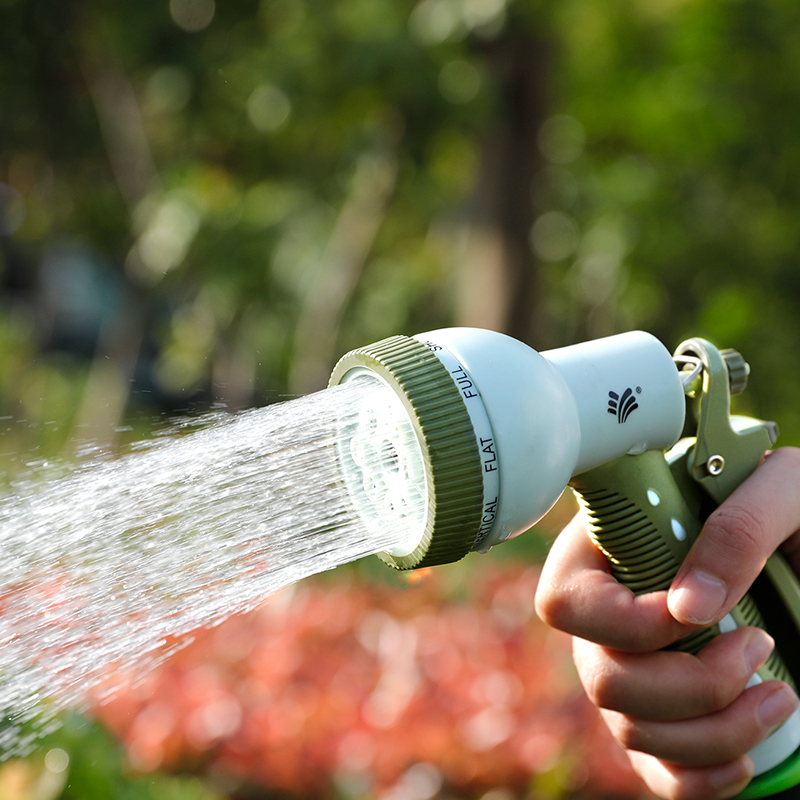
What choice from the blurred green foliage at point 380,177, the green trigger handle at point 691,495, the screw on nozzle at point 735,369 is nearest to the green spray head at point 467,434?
the green trigger handle at point 691,495

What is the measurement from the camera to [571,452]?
964 mm

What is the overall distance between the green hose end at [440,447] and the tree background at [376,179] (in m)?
2.81

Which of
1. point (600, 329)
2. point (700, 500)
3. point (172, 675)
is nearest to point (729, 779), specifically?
point (700, 500)

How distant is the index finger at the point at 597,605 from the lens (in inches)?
43.1

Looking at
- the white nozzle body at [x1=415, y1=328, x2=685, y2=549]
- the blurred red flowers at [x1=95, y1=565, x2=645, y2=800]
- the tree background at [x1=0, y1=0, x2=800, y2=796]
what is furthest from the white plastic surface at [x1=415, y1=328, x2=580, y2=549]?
the tree background at [x1=0, y1=0, x2=800, y2=796]

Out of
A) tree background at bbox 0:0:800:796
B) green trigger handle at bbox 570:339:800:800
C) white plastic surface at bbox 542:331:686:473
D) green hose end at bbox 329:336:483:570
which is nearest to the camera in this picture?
green hose end at bbox 329:336:483:570

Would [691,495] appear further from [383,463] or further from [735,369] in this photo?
[383,463]

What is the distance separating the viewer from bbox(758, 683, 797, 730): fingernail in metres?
1.14

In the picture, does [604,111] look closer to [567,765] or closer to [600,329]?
[600,329]

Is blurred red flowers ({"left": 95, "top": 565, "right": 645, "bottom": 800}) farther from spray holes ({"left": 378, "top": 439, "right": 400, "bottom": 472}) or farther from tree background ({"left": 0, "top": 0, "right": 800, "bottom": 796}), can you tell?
tree background ({"left": 0, "top": 0, "right": 800, "bottom": 796})

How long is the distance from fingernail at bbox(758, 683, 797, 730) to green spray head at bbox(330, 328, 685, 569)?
46 cm

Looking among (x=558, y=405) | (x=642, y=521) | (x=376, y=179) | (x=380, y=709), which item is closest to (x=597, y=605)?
(x=642, y=521)

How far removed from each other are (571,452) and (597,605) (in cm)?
28

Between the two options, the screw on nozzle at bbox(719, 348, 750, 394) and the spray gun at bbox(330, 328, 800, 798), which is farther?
the screw on nozzle at bbox(719, 348, 750, 394)
